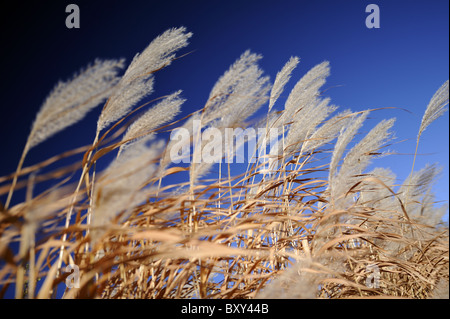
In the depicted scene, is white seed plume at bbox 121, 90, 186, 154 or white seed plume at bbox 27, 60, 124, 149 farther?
white seed plume at bbox 121, 90, 186, 154

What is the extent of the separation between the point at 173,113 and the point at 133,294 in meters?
0.77

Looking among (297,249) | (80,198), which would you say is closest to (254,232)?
(297,249)

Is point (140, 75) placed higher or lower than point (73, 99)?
higher

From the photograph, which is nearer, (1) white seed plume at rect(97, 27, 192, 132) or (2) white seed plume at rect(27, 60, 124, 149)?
(2) white seed plume at rect(27, 60, 124, 149)

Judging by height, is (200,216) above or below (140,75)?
below

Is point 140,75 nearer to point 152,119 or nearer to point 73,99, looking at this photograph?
point 152,119

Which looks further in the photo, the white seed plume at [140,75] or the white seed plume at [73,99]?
the white seed plume at [140,75]

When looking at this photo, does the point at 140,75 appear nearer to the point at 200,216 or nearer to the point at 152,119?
the point at 152,119

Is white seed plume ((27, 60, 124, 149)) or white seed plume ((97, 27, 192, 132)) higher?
white seed plume ((97, 27, 192, 132))

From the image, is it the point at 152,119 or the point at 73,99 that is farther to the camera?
the point at 152,119

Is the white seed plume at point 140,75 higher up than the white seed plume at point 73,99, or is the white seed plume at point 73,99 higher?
the white seed plume at point 140,75

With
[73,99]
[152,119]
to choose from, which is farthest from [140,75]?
[73,99]
